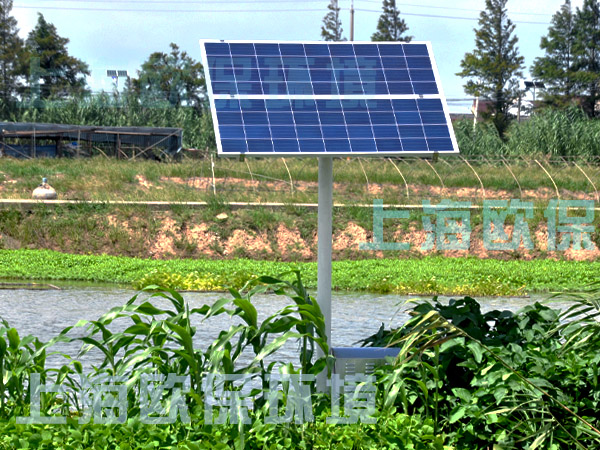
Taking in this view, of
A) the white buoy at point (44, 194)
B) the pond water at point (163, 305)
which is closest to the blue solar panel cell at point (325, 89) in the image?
the pond water at point (163, 305)

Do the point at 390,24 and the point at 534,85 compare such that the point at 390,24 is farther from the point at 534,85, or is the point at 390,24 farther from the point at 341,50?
the point at 341,50

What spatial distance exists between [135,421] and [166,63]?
5297cm

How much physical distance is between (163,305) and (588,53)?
1877 inches

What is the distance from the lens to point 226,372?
16.4 feet

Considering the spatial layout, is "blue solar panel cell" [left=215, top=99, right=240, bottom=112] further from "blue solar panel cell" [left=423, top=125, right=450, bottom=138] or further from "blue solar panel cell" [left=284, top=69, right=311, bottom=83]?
"blue solar panel cell" [left=423, top=125, right=450, bottom=138]

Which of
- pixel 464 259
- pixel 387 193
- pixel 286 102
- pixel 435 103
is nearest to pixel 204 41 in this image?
pixel 286 102

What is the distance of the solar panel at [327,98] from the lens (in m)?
6.01

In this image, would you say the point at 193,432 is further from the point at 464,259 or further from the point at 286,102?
the point at 464,259

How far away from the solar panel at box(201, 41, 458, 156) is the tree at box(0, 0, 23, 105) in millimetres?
48751

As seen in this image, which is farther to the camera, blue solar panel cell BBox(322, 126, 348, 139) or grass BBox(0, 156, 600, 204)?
grass BBox(0, 156, 600, 204)

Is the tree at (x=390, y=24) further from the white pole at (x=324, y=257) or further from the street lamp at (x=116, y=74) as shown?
the white pole at (x=324, y=257)

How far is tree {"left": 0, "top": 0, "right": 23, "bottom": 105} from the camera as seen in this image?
174 ft

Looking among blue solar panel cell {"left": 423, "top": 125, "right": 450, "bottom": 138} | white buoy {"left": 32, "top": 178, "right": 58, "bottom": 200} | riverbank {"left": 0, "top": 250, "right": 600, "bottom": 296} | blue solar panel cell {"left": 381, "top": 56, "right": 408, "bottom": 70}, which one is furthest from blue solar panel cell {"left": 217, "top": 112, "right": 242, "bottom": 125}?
white buoy {"left": 32, "top": 178, "right": 58, "bottom": 200}

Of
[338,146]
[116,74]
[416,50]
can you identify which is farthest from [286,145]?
[116,74]
